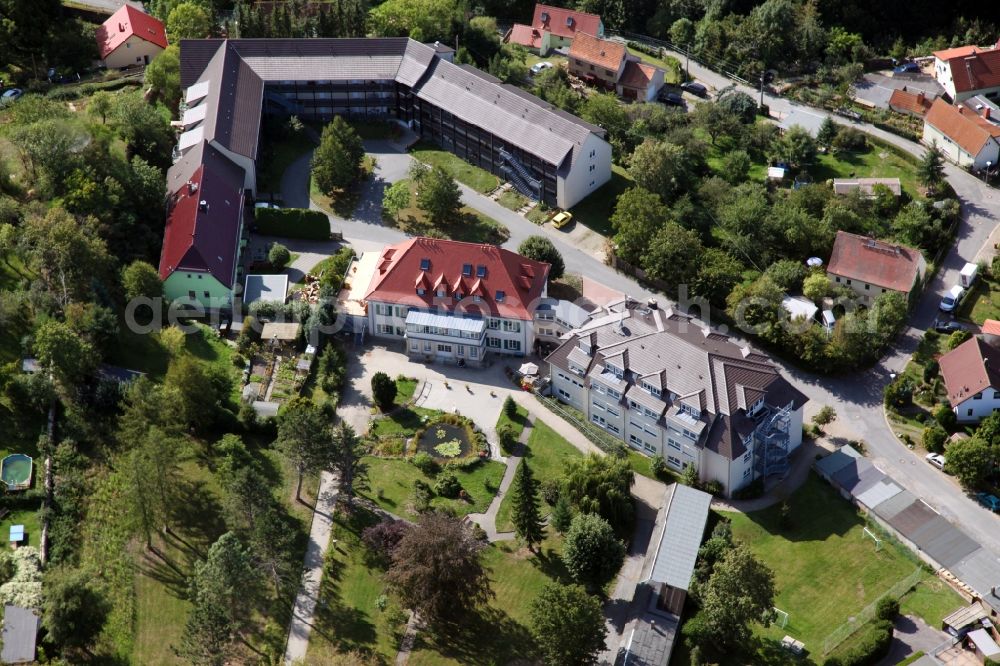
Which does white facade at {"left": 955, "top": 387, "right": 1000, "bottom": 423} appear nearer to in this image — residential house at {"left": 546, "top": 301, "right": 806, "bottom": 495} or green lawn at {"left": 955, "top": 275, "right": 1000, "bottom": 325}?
residential house at {"left": 546, "top": 301, "right": 806, "bottom": 495}

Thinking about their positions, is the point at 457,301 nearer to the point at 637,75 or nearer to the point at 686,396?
the point at 686,396

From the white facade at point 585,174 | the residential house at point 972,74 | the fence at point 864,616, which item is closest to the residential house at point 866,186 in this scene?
the residential house at point 972,74

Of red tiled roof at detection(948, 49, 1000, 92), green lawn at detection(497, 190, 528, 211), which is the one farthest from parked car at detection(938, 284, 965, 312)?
green lawn at detection(497, 190, 528, 211)

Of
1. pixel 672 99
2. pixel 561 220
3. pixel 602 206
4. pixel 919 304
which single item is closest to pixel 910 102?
pixel 672 99

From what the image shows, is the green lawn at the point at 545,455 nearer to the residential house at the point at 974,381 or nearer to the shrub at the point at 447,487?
the shrub at the point at 447,487

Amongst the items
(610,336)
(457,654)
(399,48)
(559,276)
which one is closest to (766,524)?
(610,336)

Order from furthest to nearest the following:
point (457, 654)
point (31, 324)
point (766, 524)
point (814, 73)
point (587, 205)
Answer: point (814, 73) → point (587, 205) → point (31, 324) → point (766, 524) → point (457, 654)

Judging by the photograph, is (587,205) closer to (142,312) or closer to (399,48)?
(399,48)
